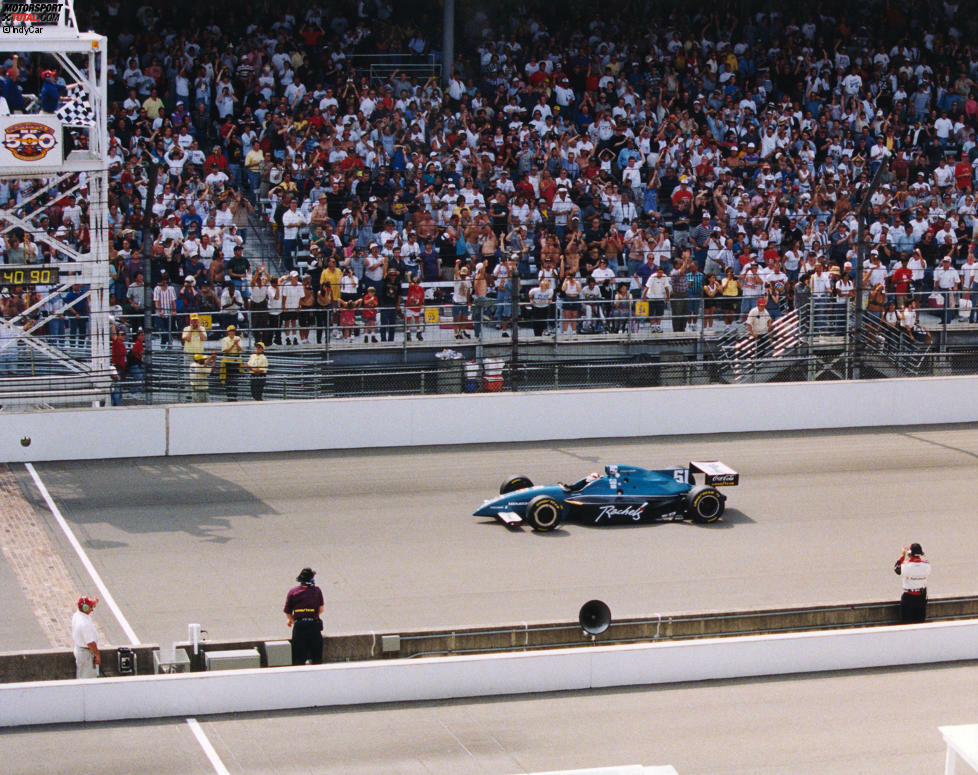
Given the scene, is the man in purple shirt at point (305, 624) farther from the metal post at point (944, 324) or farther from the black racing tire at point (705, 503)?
the metal post at point (944, 324)

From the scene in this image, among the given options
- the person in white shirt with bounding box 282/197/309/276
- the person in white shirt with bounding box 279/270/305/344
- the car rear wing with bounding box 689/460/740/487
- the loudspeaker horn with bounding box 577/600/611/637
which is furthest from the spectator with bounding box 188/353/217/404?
the loudspeaker horn with bounding box 577/600/611/637

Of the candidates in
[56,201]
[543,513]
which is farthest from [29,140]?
[543,513]

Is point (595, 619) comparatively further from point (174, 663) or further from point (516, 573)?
point (174, 663)

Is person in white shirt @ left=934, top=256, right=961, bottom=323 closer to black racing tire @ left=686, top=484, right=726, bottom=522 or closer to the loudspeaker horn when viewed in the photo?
black racing tire @ left=686, top=484, right=726, bottom=522

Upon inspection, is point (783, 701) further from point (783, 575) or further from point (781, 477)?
point (781, 477)

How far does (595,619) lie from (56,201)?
10.6 meters

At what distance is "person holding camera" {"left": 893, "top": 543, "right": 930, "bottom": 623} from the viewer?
14.4 m

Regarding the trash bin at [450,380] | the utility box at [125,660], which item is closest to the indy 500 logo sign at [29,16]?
the trash bin at [450,380]

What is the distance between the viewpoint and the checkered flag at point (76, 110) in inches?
784

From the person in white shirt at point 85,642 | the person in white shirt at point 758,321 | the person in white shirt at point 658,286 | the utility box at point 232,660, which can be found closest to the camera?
the person in white shirt at point 85,642

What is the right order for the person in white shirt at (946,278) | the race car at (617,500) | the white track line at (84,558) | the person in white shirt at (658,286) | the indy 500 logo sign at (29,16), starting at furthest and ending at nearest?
the person in white shirt at (946,278) < the person in white shirt at (658,286) < the indy 500 logo sign at (29,16) < the race car at (617,500) < the white track line at (84,558)

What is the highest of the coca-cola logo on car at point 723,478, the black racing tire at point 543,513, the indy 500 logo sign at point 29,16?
the indy 500 logo sign at point 29,16

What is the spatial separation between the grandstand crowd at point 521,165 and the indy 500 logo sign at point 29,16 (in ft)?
3.65

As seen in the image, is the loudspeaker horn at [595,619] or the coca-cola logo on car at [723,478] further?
the coca-cola logo on car at [723,478]
